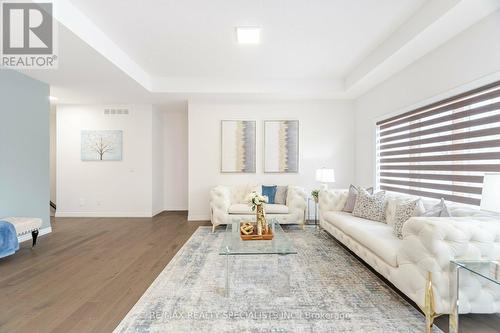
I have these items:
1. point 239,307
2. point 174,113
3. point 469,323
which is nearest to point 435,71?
point 469,323

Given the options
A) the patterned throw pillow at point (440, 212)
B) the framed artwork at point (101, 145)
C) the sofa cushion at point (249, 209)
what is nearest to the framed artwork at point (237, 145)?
the sofa cushion at point (249, 209)

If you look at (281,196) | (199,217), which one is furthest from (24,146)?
(281,196)

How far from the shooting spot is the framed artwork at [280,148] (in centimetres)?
562

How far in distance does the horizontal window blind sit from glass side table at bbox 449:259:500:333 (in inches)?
49.4

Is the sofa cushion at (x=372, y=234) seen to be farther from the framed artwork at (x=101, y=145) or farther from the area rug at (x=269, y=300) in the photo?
the framed artwork at (x=101, y=145)

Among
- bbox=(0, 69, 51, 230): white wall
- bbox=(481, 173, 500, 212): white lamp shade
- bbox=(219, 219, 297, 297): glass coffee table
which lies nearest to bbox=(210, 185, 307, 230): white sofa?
bbox=(219, 219, 297, 297): glass coffee table

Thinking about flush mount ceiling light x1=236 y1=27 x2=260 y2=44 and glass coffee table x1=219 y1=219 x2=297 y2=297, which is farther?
flush mount ceiling light x1=236 y1=27 x2=260 y2=44

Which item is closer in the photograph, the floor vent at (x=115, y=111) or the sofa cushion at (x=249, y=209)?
the sofa cushion at (x=249, y=209)

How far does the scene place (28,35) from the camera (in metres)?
3.07

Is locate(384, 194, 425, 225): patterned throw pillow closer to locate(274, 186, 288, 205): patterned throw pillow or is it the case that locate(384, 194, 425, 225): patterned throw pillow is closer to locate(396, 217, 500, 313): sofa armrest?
locate(396, 217, 500, 313): sofa armrest

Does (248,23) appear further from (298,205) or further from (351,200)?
(298,205)

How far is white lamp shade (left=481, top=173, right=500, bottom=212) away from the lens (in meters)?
1.70

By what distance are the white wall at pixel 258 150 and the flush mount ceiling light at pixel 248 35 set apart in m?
2.22

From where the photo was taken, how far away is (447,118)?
3.11 meters
